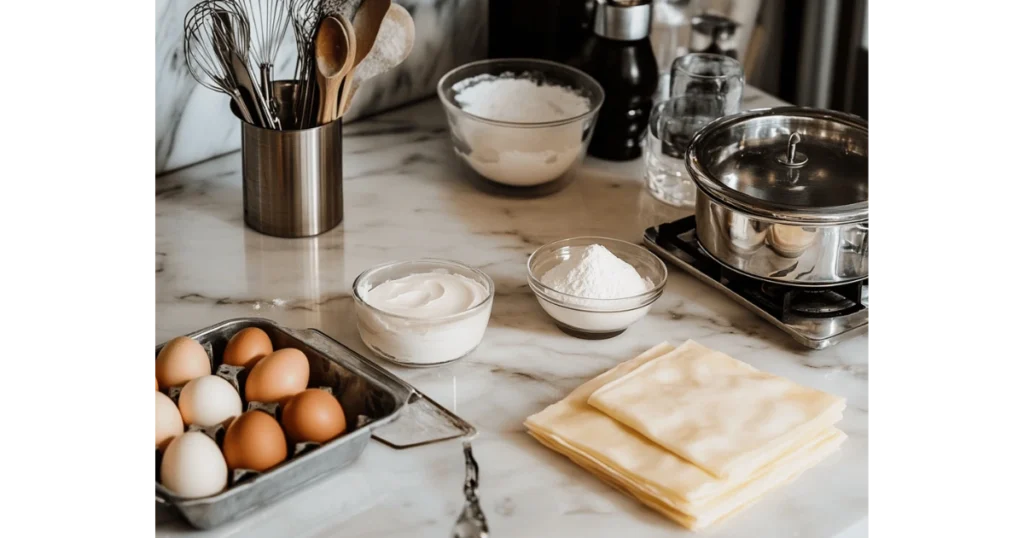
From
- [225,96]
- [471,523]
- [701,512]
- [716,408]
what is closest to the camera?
[471,523]

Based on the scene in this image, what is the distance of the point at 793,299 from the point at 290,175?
59 centimetres

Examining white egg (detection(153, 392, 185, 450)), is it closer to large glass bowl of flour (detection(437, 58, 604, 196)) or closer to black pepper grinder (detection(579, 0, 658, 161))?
large glass bowl of flour (detection(437, 58, 604, 196))

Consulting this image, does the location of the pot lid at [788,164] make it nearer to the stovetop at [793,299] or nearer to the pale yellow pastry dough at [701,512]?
the stovetop at [793,299]

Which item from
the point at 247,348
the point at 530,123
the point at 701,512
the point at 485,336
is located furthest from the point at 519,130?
the point at 701,512

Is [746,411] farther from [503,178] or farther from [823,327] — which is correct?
[503,178]

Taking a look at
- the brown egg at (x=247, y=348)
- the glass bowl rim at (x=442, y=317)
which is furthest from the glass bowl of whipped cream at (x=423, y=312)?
the brown egg at (x=247, y=348)

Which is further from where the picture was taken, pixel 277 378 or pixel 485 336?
pixel 485 336

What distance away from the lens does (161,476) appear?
0.77 metres

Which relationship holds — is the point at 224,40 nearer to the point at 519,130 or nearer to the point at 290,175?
the point at 290,175

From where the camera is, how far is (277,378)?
34.5 inches

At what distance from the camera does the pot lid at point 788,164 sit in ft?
3.51

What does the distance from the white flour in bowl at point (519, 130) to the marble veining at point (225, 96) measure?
21 centimetres

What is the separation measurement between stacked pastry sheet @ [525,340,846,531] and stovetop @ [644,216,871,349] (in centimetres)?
12
